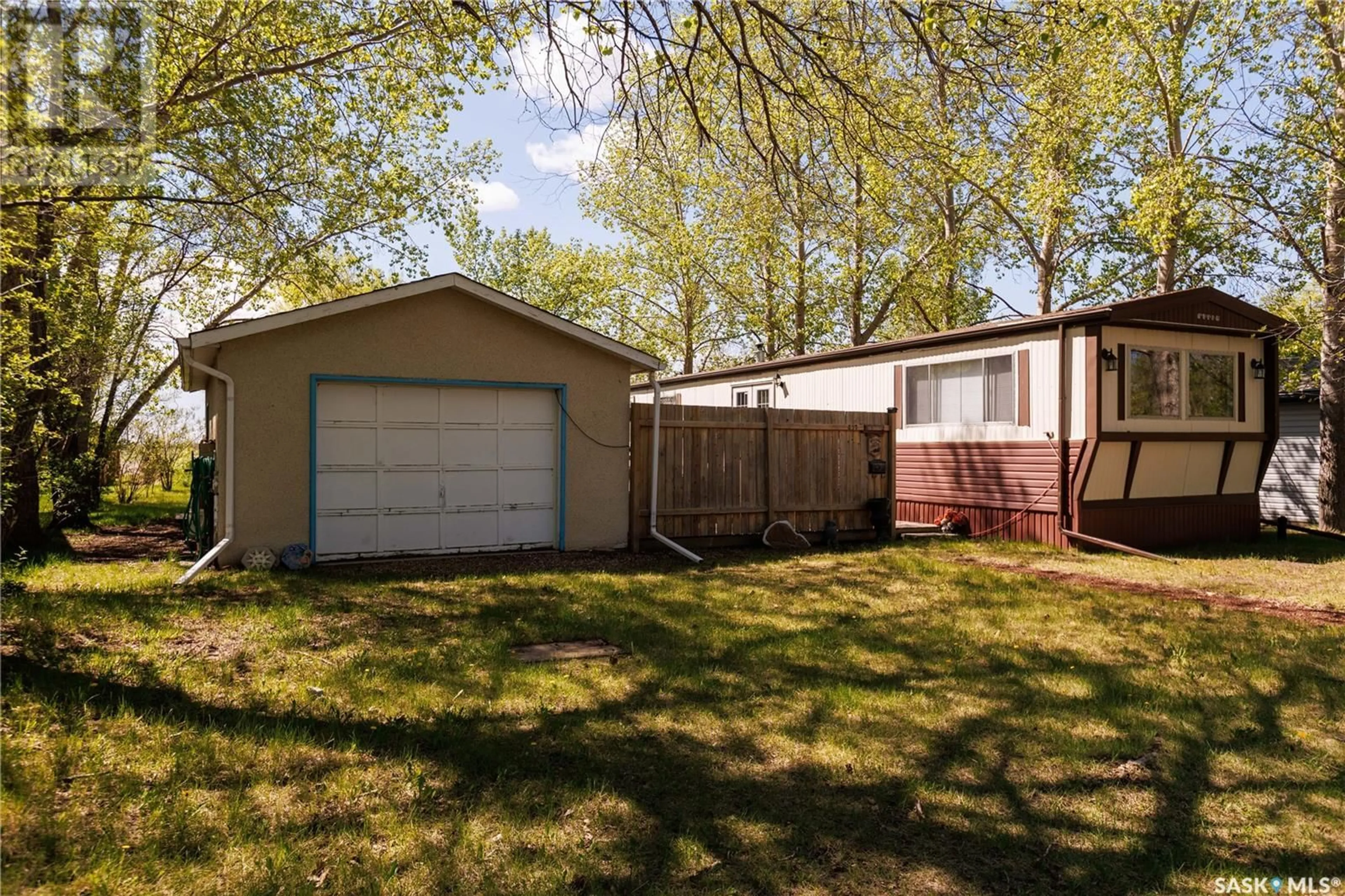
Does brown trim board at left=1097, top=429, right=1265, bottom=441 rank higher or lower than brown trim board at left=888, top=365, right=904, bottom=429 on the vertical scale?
lower

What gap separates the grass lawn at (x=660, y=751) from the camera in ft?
9.68

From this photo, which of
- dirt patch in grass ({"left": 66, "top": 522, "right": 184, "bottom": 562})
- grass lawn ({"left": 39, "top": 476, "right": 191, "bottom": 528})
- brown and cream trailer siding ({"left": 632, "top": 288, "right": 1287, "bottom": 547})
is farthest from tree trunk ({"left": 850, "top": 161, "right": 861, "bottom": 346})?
grass lawn ({"left": 39, "top": 476, "right": 191, "bottom": 528})

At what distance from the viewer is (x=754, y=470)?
1146cm

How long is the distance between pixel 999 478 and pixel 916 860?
33.5 feet

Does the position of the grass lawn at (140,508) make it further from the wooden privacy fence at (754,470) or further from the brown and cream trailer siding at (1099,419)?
the brown and cream trailer siding at (1099,419)

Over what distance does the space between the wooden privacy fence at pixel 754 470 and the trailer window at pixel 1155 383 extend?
3322 millimetres

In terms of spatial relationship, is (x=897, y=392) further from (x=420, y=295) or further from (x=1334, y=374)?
(x=420, y=295)

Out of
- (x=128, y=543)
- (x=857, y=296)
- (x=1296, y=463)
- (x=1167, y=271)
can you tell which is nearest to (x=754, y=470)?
(x=128, y=543)

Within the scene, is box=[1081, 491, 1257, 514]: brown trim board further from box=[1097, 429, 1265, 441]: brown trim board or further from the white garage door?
the white garage door

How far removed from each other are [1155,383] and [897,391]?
3.80 metres

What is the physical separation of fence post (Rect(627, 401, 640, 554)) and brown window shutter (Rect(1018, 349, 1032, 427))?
559 centimetres

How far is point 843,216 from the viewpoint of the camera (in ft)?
22.0

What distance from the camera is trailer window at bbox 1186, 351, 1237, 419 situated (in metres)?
11.9

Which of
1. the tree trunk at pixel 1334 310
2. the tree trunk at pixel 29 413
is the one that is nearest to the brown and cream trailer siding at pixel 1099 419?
the tree trunk at pixel 1334 310
